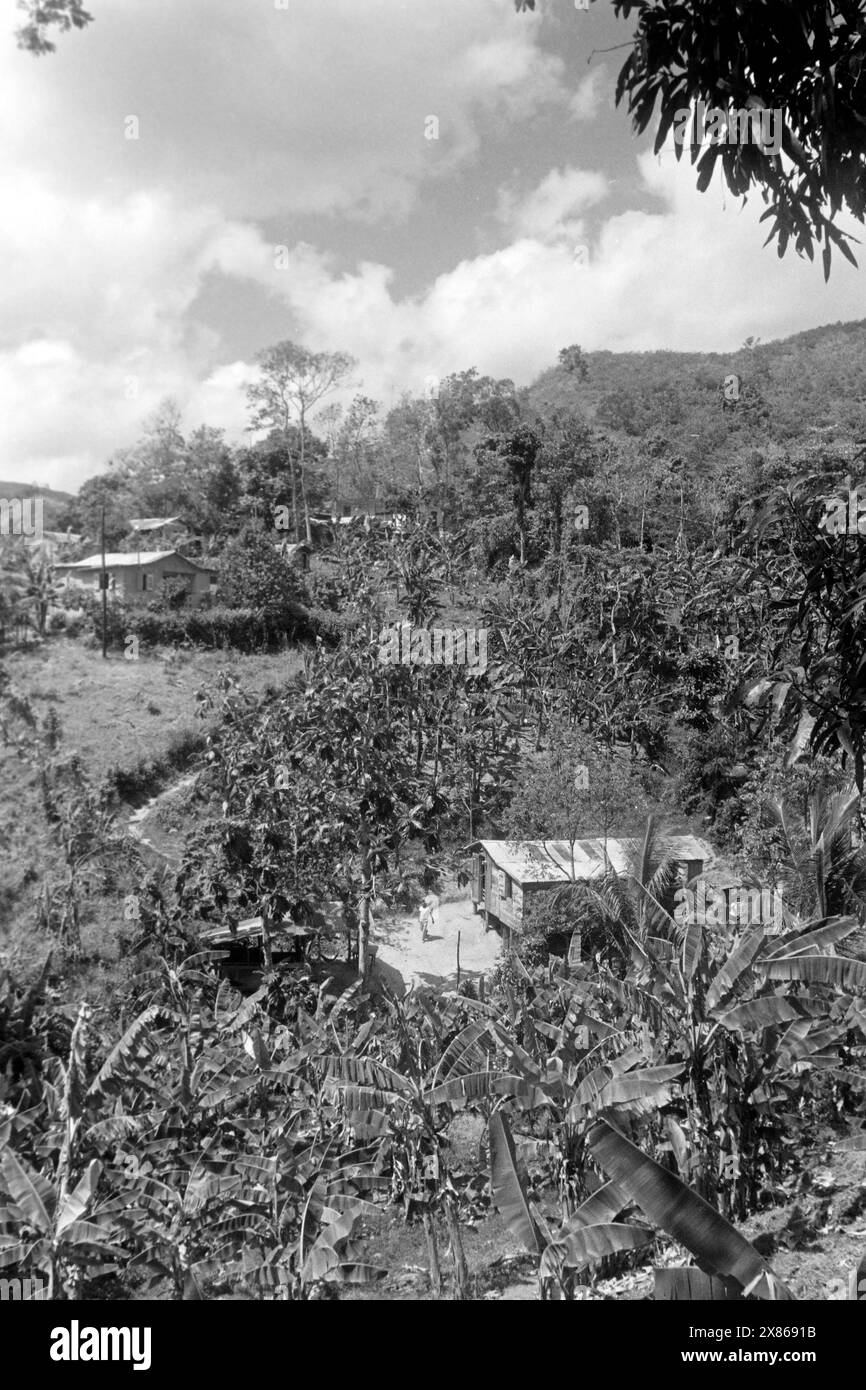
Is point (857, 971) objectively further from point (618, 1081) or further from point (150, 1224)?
point (150, 1224)

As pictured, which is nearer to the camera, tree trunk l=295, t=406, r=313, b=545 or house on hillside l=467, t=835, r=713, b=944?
house on hillside l=467, t=835, r=713, b=944

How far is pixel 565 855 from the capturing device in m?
11.8

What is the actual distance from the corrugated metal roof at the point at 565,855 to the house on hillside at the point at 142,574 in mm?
16229

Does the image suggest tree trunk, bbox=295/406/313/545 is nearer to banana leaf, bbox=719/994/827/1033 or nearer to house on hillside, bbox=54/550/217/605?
house on hillside, bbox=54/550/217/605

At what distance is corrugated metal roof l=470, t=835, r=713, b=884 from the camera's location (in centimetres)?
1124

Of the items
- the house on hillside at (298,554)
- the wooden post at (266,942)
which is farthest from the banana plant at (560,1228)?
the house on hillside at (298,554)

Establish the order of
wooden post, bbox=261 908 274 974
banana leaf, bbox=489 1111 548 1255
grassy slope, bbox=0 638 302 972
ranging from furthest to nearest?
grassy slope, bbox=0 638 302 972 < wooden post, bbox=261 908 274 974 < banana leaf, bbox=489 1111 548 1255

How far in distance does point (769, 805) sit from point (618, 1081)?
30.1 feet

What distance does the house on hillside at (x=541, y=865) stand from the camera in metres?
11.2

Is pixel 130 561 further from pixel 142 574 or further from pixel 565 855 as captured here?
pixel 565 855

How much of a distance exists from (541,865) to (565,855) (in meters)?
0.53

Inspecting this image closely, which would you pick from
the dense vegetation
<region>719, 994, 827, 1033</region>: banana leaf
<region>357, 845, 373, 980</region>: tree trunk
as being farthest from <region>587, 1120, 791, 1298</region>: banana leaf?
<region>357, 845, 373, 980</region>: tree trunk
